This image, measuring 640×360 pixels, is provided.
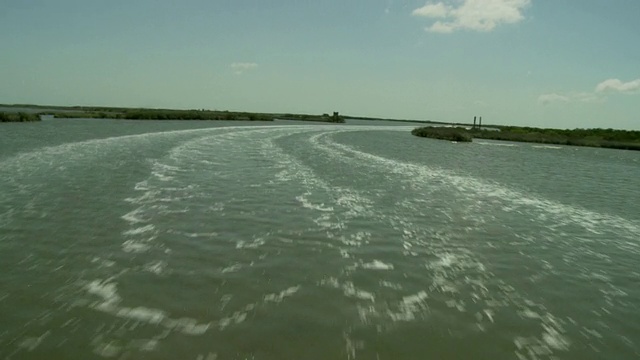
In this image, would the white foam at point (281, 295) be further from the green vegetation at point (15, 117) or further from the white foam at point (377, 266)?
the green vegetation at point (15, 117)

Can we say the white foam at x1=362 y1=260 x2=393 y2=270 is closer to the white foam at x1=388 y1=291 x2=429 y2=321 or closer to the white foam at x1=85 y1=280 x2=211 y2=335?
the white foam at x1=388 y1=291 x2=429 y2=321

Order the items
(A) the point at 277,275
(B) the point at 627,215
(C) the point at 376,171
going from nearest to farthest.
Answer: (A) the point at 277,275 → (B) the point at 627,215 → (C) the point at 376,171

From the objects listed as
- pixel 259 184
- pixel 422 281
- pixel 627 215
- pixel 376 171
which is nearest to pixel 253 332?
pixel 422 281

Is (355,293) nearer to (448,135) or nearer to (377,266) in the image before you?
(377,266)

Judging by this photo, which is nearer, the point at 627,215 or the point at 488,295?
the point at 488,295

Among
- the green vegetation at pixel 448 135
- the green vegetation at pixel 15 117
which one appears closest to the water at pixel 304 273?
the green vegetation at pixel 15 117

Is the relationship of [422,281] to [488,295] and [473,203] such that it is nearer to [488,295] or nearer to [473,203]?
[488,295]

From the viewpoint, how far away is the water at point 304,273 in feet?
17.9

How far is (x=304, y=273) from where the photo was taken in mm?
7875

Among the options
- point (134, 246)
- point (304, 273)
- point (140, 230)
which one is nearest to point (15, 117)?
point (140, 230)

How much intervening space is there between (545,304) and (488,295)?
962mm

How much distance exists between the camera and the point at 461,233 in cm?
1159

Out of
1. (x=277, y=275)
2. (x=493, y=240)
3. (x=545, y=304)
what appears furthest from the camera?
(x=493, y=240)

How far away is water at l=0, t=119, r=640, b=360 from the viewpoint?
17.9ft
